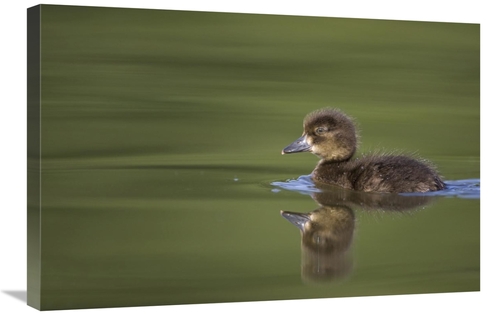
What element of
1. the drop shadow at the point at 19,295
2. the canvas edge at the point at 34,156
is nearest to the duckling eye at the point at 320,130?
the canvas edge at the point at 34,156

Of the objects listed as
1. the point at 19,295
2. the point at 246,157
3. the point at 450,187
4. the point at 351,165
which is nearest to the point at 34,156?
the point at 19,295

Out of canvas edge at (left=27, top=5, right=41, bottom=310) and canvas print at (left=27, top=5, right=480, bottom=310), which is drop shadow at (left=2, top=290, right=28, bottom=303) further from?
canvas print at (left=27, top=5, right=480, bottom=310)

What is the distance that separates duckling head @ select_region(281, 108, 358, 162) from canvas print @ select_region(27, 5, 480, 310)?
11 millimetres

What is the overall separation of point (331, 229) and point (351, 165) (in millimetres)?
529

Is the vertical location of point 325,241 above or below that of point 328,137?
below

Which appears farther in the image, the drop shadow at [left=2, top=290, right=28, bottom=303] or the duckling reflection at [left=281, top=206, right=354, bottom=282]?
the duckling reflection at [left=281, top=206, right=354, bottom=282]

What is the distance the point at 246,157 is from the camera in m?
7.60

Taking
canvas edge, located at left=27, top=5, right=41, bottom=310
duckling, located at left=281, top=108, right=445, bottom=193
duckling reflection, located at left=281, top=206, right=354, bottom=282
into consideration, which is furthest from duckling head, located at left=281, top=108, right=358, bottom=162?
canvas edge, located at left=27, top=5, right=41, bottom=310

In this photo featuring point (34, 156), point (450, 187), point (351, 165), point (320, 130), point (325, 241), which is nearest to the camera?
point (34, 156)

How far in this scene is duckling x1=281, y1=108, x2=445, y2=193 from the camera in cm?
782

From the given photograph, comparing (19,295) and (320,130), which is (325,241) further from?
(19,295)

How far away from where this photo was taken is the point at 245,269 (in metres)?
7.52

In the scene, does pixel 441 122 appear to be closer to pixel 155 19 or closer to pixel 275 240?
pixel 275 240

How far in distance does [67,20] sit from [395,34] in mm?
2291
